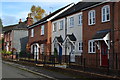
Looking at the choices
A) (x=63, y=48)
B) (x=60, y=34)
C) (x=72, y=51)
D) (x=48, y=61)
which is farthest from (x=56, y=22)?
(x=48, y=61)

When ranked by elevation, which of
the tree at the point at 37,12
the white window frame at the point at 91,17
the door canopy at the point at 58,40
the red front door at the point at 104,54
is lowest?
the red front door at the point at 104,54

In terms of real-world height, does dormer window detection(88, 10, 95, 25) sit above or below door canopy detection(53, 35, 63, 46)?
above

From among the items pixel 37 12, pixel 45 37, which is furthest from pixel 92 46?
pixel 37 12

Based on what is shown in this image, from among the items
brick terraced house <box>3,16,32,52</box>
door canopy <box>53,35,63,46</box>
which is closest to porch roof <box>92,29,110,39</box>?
door canopy <box>53,35,63,46</box>

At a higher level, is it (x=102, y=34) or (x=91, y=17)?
(x=91, y=17)

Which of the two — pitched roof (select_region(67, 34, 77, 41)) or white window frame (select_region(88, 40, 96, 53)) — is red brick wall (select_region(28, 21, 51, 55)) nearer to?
pitched roof (select_region(67, 34, 77, 41))

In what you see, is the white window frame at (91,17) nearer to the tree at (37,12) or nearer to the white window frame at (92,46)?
the white window frame at (92,46)

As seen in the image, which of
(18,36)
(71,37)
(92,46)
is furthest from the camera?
(18,36)

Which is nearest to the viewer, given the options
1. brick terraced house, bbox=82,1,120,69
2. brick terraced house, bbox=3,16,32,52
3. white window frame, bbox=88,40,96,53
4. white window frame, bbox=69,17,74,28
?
brick terraced house, bbox=82,1,120,69

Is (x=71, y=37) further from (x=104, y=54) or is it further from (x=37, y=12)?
(x=37, y=12)

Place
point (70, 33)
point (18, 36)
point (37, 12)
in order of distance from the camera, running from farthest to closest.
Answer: point (37, 12) → point (18, 36) → point (70, 33)

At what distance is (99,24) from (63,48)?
28.6 feet

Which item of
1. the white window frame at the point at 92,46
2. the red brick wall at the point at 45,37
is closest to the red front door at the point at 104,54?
the white window frame at the point at 92,46

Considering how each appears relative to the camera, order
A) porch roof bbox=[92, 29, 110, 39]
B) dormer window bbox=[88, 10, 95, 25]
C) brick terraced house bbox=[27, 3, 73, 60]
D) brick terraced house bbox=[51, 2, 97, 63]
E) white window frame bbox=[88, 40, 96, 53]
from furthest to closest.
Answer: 1. brick terraced house bbox=[27, 3, 73, 60]
2. brick terraced house bbox=[51, 2, 97, 63]
3. dormer window bbox=[88, 10, 95, 25]
4. white window frame bbox=[88, 40, 96, 53]
5. porch roof bbox=[92, 29, 110, 39]
